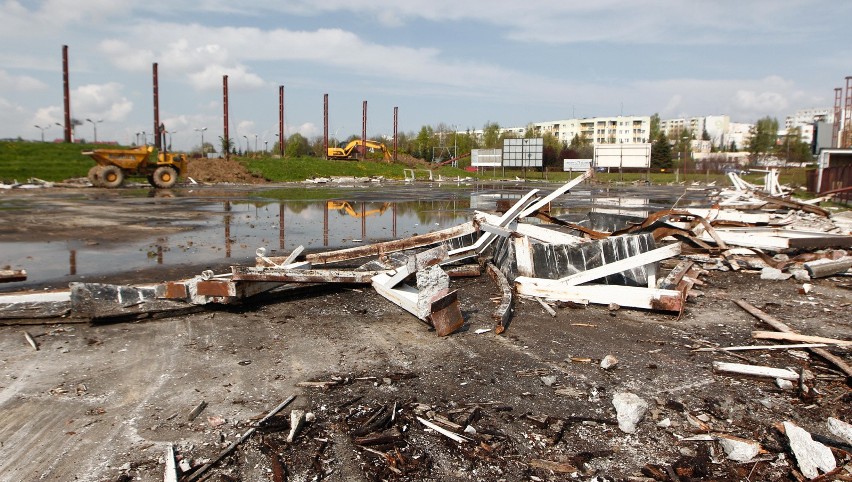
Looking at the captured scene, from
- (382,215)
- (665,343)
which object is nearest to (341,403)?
(665,343)

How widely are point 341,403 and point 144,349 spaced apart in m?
1.97

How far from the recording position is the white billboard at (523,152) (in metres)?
47.0

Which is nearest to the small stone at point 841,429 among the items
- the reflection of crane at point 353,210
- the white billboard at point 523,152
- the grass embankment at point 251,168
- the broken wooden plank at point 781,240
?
the broken wooden plank at point 781,240

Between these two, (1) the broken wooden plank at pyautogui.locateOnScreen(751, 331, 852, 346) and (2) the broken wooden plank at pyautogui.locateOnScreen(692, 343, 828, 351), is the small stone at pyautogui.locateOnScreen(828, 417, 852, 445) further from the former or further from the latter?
(1) the broken wooden plank at pyautogui.locateOnScreen(751, 331, 852, 346)

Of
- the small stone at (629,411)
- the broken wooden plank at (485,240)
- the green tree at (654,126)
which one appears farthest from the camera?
the green tree at (654,126)

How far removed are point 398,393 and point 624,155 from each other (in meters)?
54.7

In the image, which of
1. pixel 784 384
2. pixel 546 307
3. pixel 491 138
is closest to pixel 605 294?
pixel 546 307

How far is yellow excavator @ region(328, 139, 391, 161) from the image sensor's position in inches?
2180

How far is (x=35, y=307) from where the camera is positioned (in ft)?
16.1

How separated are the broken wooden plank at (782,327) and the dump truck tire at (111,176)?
29293 mm

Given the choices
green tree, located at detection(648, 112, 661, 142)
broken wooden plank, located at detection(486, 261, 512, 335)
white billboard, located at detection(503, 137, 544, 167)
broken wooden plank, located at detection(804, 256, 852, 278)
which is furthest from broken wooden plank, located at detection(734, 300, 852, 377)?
green tree, located at detection(648, 112, 661, 142)

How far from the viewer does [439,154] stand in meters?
77.8

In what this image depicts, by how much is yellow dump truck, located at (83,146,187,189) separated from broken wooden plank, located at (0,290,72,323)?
1011 inches

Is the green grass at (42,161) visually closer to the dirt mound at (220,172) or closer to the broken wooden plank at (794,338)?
the dirt mound at (220,172)
